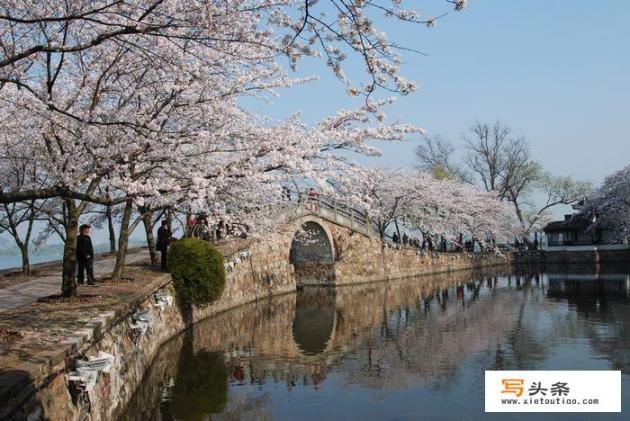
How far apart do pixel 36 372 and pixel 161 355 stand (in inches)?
305

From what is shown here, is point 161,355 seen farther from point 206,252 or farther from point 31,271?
point 31,271

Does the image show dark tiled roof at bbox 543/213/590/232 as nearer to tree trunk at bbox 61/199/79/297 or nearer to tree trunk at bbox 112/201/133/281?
tree trunk at bbox 112/201/133/281

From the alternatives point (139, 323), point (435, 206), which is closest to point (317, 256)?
point (435, 206)

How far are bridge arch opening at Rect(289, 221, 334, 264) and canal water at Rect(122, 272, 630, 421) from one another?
7844 mm

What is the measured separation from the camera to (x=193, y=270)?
54.4 ft

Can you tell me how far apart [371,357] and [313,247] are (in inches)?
764

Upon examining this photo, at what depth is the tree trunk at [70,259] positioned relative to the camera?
1179 centimetres

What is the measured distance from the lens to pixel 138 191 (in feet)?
26.5

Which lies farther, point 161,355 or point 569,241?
point 569,241

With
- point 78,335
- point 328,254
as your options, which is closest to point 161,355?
point 78,335

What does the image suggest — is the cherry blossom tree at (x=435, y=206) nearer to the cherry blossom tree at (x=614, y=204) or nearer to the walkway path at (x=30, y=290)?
the cherry blossom tree at (x=614, y=204)

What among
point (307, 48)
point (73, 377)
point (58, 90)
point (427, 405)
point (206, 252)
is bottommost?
point (427, 405)

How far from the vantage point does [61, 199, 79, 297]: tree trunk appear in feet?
38.7

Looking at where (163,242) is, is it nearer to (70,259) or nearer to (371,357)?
(70,259)
